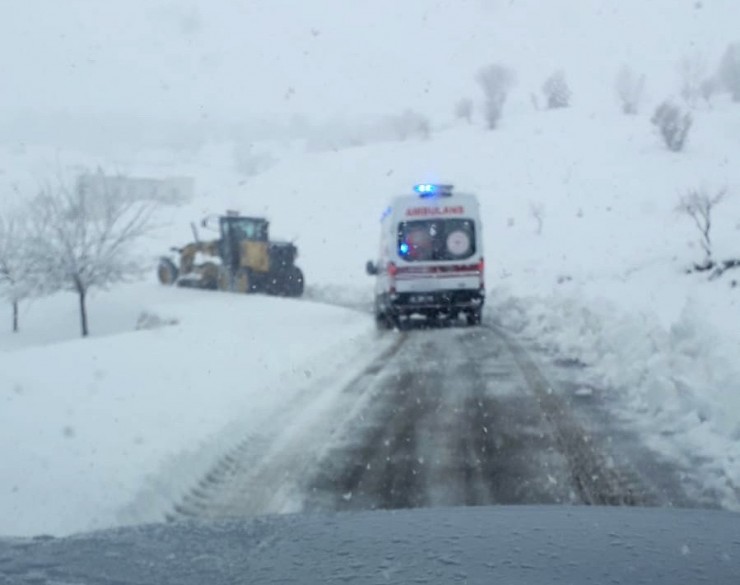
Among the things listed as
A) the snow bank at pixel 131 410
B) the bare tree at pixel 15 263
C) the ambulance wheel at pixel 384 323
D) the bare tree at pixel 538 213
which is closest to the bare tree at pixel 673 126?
the bare tree at pixel 538 213

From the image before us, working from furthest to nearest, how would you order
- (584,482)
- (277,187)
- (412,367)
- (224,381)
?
(277,187) < (412,367) < (224,381) < (584,482)

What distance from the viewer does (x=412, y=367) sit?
1547 cm

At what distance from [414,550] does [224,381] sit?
351 inches

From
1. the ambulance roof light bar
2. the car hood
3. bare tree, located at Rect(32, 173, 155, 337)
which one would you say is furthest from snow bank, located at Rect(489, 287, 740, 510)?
bare tree, located at Rect(32, 173, 155, 337)

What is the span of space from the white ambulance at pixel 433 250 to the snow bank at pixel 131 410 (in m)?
3.46

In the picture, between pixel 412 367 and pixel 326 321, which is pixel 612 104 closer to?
pixel 326 321

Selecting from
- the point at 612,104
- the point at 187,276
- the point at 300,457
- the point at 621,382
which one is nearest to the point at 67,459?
the point at 300,457

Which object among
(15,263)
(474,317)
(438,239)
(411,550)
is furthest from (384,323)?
(411,550)

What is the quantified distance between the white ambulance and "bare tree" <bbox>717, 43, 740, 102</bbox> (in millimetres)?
52675

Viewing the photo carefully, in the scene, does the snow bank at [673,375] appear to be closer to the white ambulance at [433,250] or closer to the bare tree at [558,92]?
the white ambulance at [433,250]

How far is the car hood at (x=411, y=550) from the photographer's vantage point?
142 inches

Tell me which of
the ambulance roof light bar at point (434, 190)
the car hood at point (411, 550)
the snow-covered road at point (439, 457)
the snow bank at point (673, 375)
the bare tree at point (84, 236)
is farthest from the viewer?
the bare tree at point (84, 236)

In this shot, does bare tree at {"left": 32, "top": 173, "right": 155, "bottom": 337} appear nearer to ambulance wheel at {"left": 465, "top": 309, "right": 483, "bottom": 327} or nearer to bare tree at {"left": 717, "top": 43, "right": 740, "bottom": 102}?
ambulance wheel at {"left": 465, "top": 309, "right": 483, "bottom": 327}

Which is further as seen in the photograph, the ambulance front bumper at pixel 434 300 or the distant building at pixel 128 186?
the distant building at pixel 128 186
